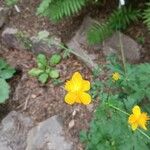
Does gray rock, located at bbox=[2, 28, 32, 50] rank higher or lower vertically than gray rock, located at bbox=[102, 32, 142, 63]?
higher

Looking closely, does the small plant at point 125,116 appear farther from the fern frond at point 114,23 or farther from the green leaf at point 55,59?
the green leaf at point 55,59

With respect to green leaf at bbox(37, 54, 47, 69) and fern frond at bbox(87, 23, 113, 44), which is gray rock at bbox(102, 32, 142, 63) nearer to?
fern frond at bbox(87, 23, 113, 44)

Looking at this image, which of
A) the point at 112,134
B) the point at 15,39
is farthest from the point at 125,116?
the point at 15,39

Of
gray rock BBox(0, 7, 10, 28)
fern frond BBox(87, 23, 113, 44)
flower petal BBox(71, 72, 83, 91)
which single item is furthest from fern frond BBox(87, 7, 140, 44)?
flower petal BBox(71, 72, 83, 91)

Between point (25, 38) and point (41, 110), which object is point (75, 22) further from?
point (41, 110)

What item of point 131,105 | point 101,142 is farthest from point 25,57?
point 131,105
